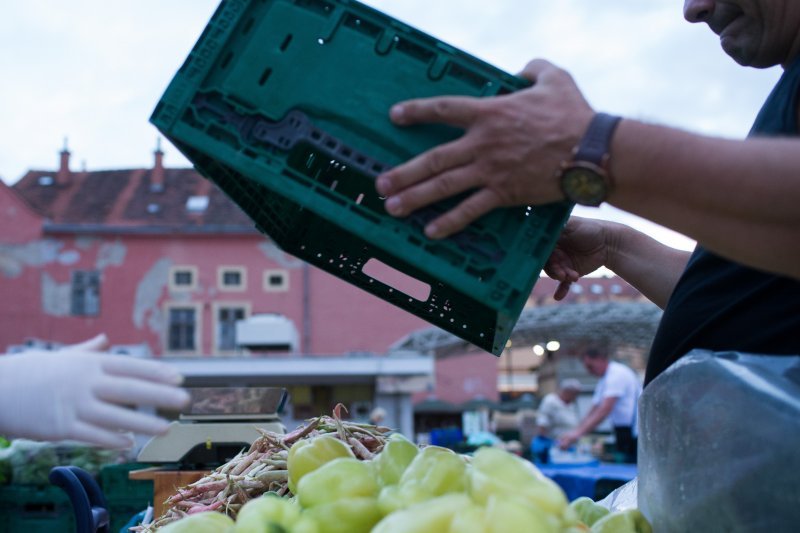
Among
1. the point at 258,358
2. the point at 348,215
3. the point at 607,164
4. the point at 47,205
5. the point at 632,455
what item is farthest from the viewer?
the point at 47,205

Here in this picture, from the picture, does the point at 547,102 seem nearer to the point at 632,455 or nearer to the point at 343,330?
the point at 632,455

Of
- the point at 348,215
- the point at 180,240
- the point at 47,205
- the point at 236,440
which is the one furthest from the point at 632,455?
the point at 47,205

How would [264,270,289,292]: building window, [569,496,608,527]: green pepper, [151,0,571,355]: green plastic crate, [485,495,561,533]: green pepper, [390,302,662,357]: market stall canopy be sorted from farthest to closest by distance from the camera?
1. [264,270,289,292]: building window
2. [390,302,662,357]: market stall canopy
3. [569,496,608,527]: green pepper
4. [151,0,571,355]: green plastic crate
5. [485,495,561,533]: green pepper

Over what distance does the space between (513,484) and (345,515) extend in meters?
0.28

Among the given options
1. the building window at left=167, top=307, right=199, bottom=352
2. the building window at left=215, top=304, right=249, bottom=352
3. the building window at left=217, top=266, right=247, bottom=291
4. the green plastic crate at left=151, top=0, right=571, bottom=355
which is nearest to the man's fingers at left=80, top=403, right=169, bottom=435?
the green plastic crate at left=151, top=0, right=571, bottom=355

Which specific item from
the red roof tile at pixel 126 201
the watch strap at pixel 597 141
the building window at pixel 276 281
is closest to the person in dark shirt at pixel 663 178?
the watch strap at pixel 597 141

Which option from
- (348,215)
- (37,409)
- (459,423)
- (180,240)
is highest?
(180,240)

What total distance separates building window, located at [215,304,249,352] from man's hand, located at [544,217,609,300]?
74.5 feet

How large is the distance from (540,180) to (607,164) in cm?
11

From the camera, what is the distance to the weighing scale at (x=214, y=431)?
3.10m

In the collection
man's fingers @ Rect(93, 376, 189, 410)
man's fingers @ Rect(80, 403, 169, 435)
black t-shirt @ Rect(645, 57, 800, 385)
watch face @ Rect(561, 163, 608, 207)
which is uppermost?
watch face @ Rect(561, 163, 608, 207)

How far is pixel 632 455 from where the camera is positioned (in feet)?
22.0

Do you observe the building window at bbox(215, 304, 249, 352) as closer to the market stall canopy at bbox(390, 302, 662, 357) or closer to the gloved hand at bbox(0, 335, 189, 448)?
the market stall canopy at bbox(390, 302, 662, 357)

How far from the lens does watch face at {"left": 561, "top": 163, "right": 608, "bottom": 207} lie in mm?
1124
